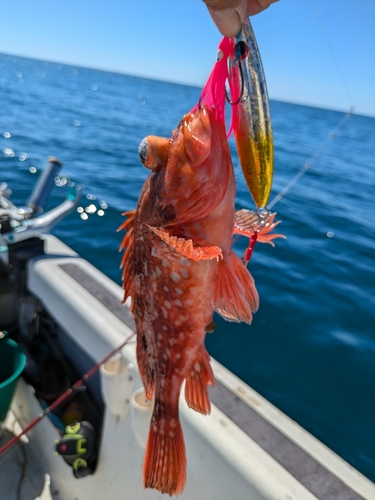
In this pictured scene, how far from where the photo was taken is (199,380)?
1852mm

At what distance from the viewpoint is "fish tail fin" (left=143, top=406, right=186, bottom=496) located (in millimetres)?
1793

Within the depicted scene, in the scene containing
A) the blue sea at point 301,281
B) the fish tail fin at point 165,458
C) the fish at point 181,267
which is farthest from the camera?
the blue sea at point 301,281

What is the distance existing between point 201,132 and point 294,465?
6.01 feet

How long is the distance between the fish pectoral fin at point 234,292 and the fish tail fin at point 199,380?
1.10 feet

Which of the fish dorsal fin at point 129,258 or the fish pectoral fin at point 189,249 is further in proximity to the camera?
the fish dorsal fin at point 129,258

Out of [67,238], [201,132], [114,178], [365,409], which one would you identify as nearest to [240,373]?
[365,409]

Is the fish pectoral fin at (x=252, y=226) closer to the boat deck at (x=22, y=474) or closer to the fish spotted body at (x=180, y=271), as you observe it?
the fish spotted body at (x=180, y=271)

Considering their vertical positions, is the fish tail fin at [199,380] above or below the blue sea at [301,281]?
above

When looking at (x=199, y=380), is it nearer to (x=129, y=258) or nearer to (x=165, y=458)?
(x=165, y=458)

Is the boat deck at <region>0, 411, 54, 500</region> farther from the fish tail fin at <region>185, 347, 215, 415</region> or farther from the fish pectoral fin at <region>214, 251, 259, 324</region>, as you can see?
the fish pectoral fin at <region>214, 251, 259, 324</region>

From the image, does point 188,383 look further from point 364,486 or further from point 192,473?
point 364,486

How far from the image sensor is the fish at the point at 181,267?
1428mm

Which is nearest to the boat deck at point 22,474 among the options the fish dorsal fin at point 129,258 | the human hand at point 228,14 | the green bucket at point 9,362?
the green bucket at point 9,362

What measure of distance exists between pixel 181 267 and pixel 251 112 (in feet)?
2.31
